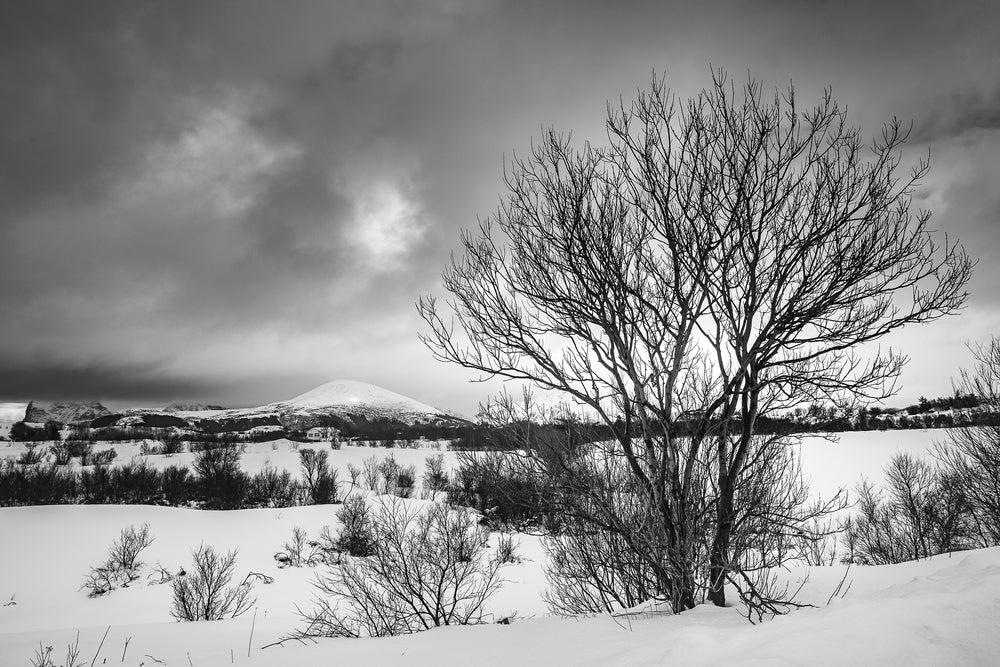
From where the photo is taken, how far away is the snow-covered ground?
2209 mm

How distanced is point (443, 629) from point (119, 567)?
3172cm

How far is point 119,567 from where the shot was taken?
86.7 ft

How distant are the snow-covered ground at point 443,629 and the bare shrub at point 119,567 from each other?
0.57 meters

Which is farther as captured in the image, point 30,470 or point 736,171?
point 30,470

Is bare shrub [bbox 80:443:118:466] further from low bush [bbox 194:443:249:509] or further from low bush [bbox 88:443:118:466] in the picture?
low bush [bbox 194:443:249:509]

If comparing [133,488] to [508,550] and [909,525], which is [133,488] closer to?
[508,550]

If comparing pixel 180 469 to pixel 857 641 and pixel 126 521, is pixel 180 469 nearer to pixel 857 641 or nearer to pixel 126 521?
pixel 126 521

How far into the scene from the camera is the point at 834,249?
5035mm

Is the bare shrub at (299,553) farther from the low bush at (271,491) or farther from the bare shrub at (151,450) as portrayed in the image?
the bare shrub at (151,450)

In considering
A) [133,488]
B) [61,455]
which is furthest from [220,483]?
[61,455]

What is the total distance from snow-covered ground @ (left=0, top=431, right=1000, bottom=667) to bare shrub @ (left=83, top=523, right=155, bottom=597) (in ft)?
1.88

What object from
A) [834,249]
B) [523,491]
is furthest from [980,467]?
[523,491]

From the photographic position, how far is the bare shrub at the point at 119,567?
2516 cm

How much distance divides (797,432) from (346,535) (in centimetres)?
3001
